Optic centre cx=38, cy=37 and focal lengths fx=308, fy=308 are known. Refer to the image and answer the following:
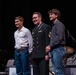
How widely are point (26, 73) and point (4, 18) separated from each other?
4.69m

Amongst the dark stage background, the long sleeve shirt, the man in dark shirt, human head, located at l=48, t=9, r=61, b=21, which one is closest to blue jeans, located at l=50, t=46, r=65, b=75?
the man in dark shirt

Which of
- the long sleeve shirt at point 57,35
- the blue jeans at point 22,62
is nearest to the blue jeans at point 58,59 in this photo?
the long sleeve shirt at point 57,35

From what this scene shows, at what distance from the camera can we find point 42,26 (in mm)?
5629

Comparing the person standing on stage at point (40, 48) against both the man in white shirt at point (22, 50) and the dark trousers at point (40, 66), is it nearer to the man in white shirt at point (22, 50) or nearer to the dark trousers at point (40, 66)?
the dark trousers at point (40, 66)

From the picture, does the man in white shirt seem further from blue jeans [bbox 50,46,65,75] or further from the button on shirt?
blue jeans [bbox 50,46,65,75]

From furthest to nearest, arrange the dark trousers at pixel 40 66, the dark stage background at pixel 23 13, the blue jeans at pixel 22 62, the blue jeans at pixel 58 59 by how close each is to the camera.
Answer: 1. the dark stage background at pixel 23 13
2. the blue jeans at pixel 22 62
3. the dark trousers at pixel 40 66
4. the blue jeans at pixel 58 59

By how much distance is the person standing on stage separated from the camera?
5473 millimetres

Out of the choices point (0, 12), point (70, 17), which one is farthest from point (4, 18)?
point (70, 17)

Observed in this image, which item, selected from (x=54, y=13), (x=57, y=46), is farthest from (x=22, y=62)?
(x=54, y=13)

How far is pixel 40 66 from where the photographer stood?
5488 mm

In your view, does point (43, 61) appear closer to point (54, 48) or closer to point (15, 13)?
point (54, 48)

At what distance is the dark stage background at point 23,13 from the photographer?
10.1 metres

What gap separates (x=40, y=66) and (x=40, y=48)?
32 cm

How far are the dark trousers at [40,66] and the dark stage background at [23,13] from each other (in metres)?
4.20
